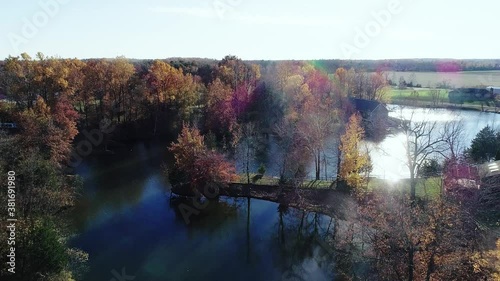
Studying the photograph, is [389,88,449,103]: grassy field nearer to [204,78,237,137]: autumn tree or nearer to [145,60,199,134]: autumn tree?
[204,78,237,137]: autumn tree

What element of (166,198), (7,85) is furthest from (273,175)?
(7,85)

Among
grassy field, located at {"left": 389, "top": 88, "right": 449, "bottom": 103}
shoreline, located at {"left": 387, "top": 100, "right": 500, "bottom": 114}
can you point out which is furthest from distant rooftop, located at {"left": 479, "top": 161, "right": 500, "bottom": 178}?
grassy field, located at {"left": 389, "top": 88, "right": 449, "bottom": 103}

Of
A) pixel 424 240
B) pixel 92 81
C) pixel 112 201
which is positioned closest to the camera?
pixel 424 240

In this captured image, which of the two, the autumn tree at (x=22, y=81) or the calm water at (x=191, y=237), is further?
the autumn tree at (x=22, y=81)

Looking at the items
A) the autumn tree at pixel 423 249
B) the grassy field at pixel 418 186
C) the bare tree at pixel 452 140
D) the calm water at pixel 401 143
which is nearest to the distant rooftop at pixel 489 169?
the bare tree at pixel 452 140

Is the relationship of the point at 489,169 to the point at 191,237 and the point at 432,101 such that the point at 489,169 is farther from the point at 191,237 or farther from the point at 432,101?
the point at 432,101

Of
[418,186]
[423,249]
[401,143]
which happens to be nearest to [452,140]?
[418,186]

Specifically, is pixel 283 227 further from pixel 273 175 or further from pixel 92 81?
pixel 92 81

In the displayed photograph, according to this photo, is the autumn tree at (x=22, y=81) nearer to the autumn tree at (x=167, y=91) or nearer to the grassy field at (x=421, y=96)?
the autumn tree at (x=167, y=91)
